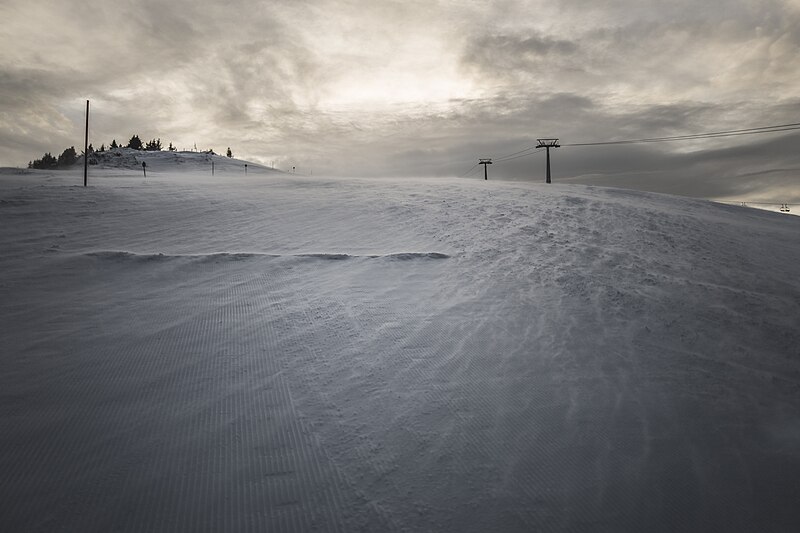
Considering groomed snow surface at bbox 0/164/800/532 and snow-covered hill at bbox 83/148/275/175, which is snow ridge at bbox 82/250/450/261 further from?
snow-covered hill at bbox 83/148/275/175

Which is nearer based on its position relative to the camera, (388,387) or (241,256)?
(388,387)

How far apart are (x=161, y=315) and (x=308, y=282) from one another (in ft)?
7.25

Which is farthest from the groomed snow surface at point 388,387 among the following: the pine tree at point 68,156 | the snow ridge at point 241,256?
the pine tree at point 68,156

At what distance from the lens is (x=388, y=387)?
4129 millimetres

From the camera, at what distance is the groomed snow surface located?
9.59ft

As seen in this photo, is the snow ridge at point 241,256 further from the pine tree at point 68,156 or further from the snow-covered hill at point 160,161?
the pine tree at point 68,156

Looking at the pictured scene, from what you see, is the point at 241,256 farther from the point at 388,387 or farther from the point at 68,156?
the point at 68,156

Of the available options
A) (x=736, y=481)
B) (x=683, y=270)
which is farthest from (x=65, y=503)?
(x=683, y=270)

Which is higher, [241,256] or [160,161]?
[160,161]

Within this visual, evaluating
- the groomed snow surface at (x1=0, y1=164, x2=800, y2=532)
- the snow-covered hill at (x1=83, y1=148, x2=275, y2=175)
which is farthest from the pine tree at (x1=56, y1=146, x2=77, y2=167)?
the groomed snow surface at (x1=0, y1=164, x2=800, y2=532)

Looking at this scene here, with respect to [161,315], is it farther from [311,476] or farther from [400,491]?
[400,491]

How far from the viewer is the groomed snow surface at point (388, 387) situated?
115 inches

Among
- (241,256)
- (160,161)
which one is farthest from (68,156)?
(241,256)

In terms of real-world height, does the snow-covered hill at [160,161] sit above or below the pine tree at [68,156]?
below
